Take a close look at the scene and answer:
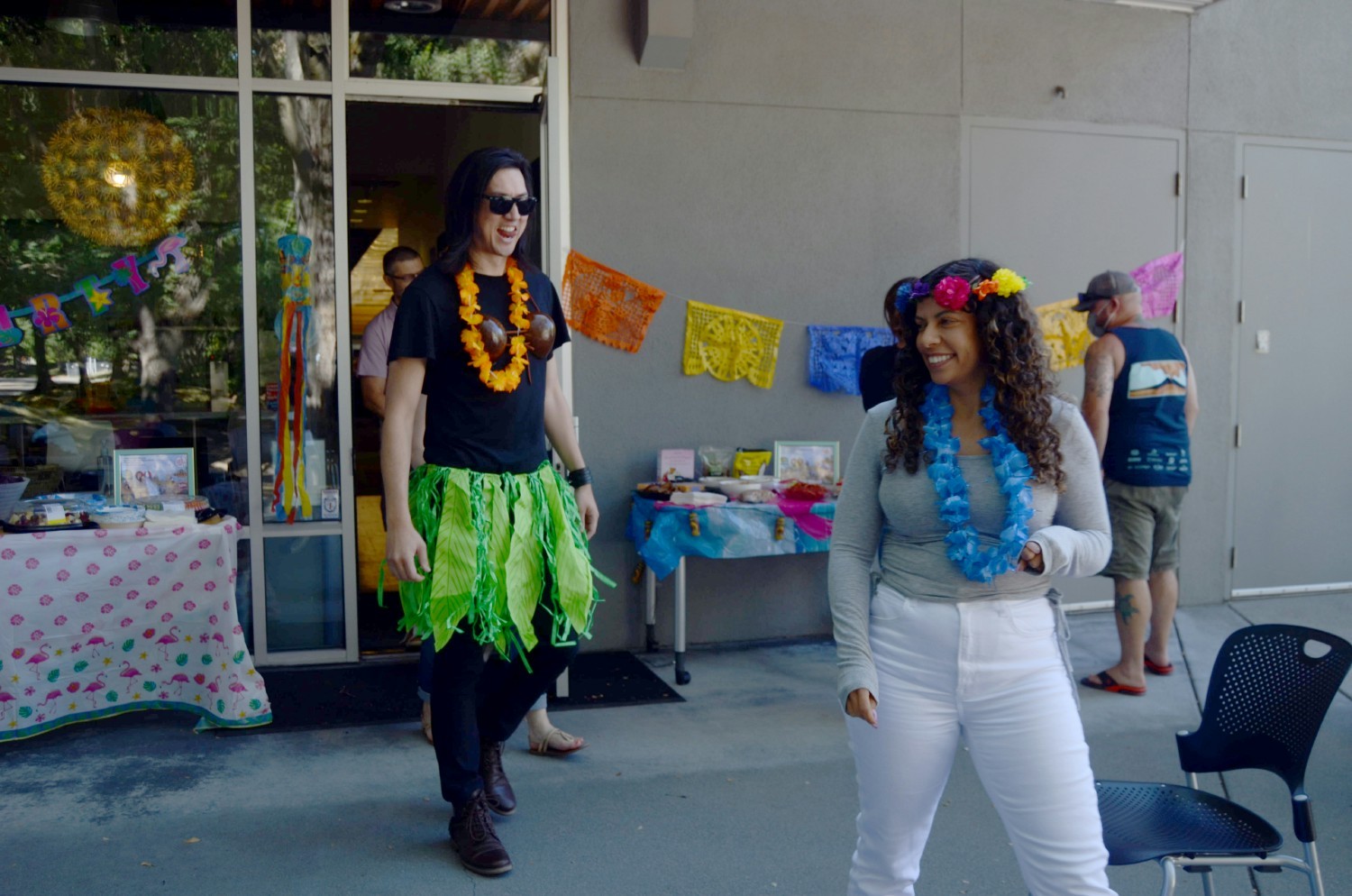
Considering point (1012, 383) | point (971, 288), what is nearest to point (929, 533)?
point (1012, 383)

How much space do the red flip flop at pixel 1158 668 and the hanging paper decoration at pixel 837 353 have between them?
192 cm

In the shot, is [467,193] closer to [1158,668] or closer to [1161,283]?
[1158,668]

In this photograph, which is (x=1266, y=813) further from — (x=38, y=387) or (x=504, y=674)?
(x=38, y=387)

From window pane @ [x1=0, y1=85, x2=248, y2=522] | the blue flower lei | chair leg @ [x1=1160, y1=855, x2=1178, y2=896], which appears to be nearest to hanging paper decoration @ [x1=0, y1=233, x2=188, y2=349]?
window pane @ [x1=0, y1=85, x2=248, y2=522]

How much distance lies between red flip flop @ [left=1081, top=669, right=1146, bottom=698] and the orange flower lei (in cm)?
325

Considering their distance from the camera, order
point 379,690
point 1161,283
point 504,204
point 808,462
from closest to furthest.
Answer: point 504,204 < point 379,690 < point 808,462 < point 1161,283

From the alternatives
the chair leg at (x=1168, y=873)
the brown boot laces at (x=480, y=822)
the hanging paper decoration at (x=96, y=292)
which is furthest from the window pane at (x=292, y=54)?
the chair leg at (x=1168, y=873)

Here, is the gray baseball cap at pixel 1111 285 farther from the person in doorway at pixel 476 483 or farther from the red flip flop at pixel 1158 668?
the person in doorway at pixel 476 483

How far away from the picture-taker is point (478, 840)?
11.0ft

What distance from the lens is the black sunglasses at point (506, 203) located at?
3297mm

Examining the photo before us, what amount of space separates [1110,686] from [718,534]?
186cm

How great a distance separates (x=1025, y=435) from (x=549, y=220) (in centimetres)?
314

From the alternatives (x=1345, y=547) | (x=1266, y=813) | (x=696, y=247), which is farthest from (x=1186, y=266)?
(x=1266, y=813)

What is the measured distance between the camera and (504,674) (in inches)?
142
